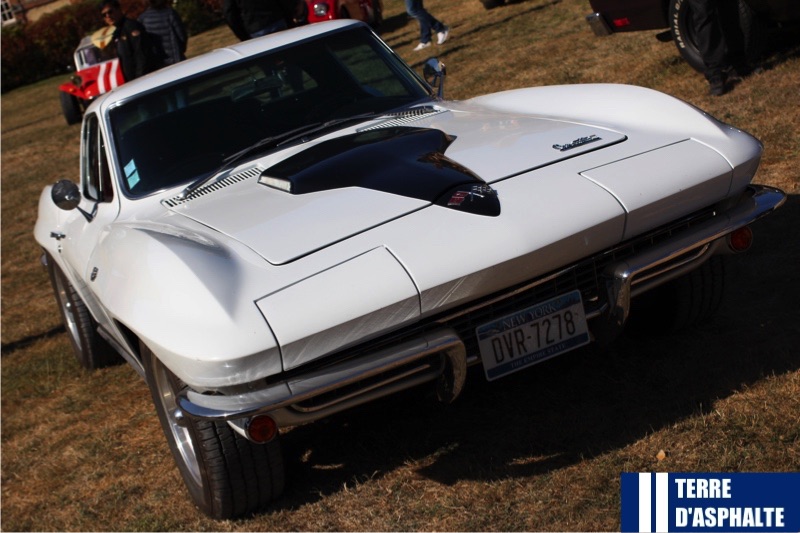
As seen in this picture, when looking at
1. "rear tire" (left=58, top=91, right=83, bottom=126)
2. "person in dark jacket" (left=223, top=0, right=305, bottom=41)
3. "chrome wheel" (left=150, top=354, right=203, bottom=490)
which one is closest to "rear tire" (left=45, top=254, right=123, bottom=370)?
"chrome wheel" (left=150, top=354, right=203, bottom=490)

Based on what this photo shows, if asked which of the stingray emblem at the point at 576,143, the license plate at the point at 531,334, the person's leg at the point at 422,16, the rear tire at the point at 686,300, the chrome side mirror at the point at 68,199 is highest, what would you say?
the stingray emblem at the point at 576,143

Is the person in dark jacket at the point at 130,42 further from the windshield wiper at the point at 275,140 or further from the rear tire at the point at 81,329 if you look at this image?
the windshield wiper at the point at 275,140

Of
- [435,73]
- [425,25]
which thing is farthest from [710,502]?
[425,25]

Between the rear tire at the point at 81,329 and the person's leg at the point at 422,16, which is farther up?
the rear tire at the point at 81,329

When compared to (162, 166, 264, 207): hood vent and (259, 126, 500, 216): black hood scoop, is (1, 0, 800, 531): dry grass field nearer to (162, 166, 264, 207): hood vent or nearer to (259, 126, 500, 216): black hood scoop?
(259, 126, 500, 216): black hood scoop

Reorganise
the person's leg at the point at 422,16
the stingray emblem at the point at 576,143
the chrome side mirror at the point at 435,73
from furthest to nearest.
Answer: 1. the person's leg at the point at 422,16
2. the chrome side mirror at the point at 435,73
3. the stingray emblem at the point at 576,143

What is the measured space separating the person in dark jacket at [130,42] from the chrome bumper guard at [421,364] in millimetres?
7473

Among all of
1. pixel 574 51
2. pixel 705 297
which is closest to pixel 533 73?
pixel 574 51

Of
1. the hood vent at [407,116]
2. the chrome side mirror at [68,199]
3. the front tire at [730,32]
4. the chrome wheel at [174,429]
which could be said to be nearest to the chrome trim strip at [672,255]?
the hood vent at [407,116]

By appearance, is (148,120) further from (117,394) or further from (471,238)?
(471,238)

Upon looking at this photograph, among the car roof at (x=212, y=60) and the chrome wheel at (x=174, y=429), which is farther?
the car roof at (x=212, y=60)

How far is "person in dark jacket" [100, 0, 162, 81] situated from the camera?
32.3 feet

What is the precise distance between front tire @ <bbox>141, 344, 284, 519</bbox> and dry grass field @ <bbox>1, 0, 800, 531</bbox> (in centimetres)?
9

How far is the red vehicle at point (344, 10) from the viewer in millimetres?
14875
